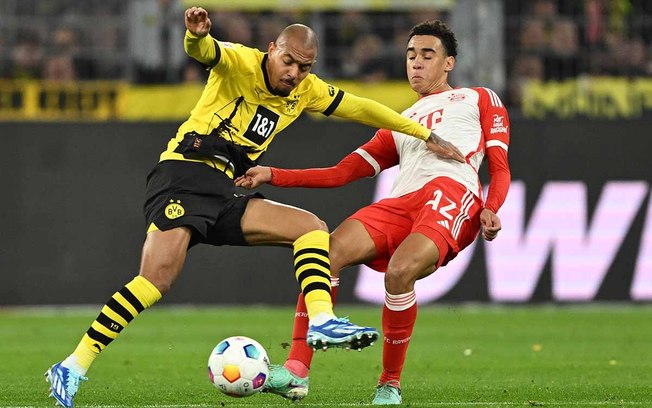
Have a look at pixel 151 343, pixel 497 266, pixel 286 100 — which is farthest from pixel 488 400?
pixel 497 266

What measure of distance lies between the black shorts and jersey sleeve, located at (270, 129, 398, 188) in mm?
756

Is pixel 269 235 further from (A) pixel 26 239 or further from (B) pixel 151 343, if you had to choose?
(A) pixel 26 239

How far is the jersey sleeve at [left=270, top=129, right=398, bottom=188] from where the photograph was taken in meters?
8.49

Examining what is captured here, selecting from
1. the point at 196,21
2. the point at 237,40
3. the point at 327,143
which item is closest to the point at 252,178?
the point at 196,21

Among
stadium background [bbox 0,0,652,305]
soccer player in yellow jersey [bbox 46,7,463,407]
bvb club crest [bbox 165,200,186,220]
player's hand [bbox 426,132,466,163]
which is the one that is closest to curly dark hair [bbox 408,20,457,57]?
player's hand [bbox 426,132,466,163]

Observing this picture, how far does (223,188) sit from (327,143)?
27.9ft

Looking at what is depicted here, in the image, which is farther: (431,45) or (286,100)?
(431,45)

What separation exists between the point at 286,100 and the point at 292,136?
328 inches

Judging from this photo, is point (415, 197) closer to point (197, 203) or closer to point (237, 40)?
point (197, 203)

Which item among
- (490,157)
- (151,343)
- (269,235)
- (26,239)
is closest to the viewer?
(269,235)

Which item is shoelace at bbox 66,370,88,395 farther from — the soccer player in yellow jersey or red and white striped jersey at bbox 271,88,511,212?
red and white striped jersey at bbox 271,88,511,212

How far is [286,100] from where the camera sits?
783 cm

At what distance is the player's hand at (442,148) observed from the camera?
812 centimetres

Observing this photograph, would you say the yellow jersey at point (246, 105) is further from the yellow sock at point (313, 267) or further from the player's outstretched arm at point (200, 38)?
the yellow sock at point (313, 267)
